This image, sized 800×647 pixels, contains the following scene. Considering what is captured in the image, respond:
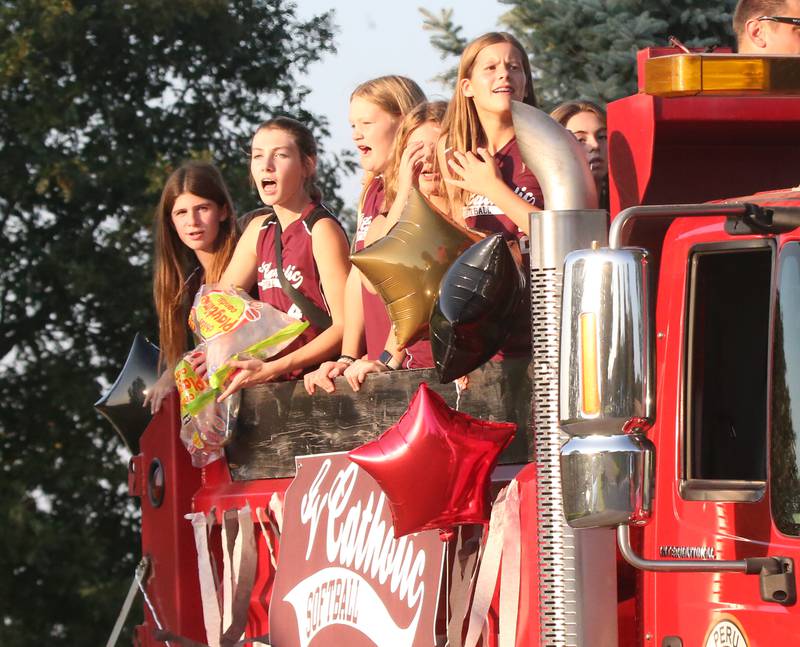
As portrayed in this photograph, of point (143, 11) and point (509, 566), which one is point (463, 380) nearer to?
point (509, 566)

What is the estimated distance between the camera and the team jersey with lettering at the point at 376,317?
444cm

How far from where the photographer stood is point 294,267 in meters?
5.36

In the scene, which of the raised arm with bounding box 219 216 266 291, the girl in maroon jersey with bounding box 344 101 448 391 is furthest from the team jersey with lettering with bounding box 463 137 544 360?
the raised arm with bounding box 219 216 266 291

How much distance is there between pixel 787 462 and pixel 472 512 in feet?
2.59

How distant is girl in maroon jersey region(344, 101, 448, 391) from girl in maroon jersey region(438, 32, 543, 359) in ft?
0.48

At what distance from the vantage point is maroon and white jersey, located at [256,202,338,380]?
5293 mm

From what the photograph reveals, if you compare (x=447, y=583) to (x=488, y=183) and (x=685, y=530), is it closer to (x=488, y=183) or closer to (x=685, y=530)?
(x=685, y=530)

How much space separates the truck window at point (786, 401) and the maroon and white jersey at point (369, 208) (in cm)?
210

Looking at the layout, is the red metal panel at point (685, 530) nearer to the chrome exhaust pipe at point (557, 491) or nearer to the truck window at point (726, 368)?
the truck window at point (726, 368)

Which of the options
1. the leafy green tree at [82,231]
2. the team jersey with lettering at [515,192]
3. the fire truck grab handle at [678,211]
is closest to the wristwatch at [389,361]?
the team jersey with lettering at [515,192]

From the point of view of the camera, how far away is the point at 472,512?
3613mm

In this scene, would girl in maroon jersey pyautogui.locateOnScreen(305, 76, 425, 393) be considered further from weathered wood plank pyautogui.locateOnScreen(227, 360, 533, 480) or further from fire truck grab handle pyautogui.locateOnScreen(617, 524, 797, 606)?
A: fire truck grab handle pyautogui.locateOnScreen(617, 524, 797, 606)

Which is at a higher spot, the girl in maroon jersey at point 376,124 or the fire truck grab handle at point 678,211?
the girl in maroon jersey at point 376,124

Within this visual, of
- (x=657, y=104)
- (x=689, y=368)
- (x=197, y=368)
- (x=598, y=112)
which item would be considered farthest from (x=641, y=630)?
(x=598, y=112)
